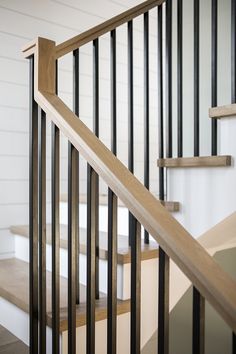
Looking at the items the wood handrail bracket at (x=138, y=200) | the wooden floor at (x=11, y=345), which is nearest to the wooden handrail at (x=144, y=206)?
the wood handrail bracket at (x=138, y=200)

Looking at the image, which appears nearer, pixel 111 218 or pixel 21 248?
pixel 111 218

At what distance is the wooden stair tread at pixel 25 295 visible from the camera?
1441 mm

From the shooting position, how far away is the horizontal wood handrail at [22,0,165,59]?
1508 mm

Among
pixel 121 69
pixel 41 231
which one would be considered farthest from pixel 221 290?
pixel 121 69

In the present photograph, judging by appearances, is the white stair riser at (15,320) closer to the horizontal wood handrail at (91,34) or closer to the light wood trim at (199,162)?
the light wood trim at (199,162)

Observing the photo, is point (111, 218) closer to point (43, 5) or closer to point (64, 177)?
point (64, 177)

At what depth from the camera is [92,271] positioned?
1.22 metres

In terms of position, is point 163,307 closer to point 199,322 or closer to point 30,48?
point 199,322

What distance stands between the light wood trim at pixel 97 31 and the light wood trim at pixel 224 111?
24.7 inches

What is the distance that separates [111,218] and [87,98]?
78.1 inches

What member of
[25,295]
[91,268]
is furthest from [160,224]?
[25,295]

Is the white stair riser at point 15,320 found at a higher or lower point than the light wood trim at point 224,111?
lower

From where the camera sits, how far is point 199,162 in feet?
5.31

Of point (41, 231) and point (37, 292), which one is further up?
point (41, 231)
